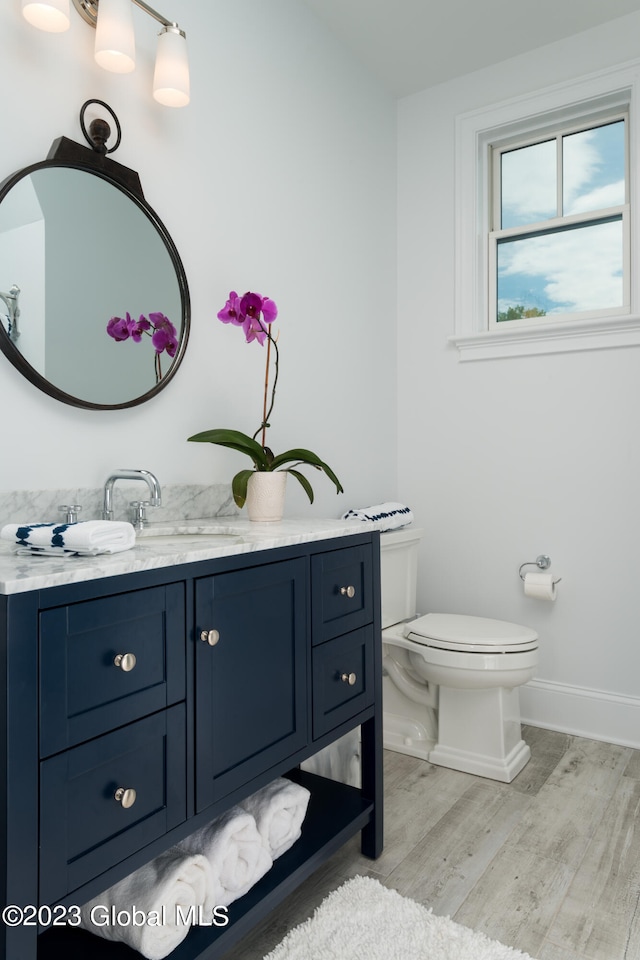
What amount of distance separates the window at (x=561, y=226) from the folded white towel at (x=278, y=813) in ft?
6.62

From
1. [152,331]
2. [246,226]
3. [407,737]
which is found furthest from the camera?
[407,737]

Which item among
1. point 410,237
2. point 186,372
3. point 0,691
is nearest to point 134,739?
point 0,691

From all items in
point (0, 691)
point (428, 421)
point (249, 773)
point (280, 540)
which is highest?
point (428, 421)

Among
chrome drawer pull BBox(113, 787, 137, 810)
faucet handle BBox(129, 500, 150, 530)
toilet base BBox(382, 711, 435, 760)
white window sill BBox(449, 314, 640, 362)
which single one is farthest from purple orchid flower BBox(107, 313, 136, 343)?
toilet base BBox(382, 711, 435, 760)

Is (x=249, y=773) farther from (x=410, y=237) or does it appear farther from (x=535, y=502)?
(x=410, y=237)

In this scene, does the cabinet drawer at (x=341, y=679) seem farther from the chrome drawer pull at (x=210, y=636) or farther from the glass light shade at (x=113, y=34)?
the glass light shade at (x=113, y=34)

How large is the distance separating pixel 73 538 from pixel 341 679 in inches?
30.2

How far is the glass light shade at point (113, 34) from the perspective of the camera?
1.50 metres

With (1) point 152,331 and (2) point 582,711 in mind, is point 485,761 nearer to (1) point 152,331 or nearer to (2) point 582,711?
(2) point 582,711

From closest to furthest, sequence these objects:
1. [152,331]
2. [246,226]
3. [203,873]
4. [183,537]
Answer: [203,873] → [183,537] → [152,331] → [246,226]

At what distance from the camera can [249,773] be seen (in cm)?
130

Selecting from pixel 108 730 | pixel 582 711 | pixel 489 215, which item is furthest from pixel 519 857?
pixel 489 215

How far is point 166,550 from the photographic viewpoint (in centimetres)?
→ 118

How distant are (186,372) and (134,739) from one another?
1.11 m
